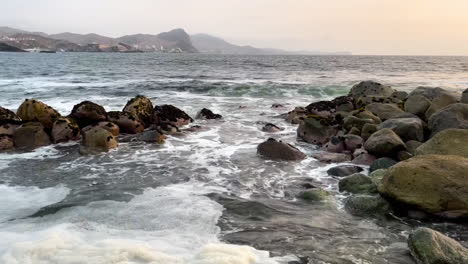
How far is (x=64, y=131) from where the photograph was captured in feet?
44.8

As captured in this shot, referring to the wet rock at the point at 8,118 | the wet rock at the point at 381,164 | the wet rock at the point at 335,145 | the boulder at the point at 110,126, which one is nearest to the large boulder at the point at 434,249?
the wet rock at the point at 381,164

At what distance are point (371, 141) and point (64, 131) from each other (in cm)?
981

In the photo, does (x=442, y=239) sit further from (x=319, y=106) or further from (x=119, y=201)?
(x=319, y=106)

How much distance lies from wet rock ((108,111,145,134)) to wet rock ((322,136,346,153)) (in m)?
6.93

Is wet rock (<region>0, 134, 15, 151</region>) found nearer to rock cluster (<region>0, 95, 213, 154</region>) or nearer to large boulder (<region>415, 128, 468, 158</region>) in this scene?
rock cluster (<region>0, 95, 213, 154</region>)

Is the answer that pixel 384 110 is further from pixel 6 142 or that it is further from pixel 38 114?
pixel 6 142

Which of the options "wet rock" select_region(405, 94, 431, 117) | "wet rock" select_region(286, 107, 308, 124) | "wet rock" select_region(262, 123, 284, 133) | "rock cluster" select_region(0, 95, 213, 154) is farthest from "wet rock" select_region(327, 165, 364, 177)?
"wet rock" select_region(286, 107, 308, 124)

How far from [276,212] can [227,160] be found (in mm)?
4093

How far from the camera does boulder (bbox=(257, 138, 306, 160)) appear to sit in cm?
1178

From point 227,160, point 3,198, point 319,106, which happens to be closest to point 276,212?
point 227,160

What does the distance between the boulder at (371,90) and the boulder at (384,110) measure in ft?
12.7

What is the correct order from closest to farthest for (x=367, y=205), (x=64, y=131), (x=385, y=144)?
1. (x=367, y=205)
2. (x=385, y=144)
3. (x=64, y=131)

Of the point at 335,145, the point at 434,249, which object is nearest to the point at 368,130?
the point at 335,145

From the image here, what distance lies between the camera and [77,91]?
28266 millimetres
